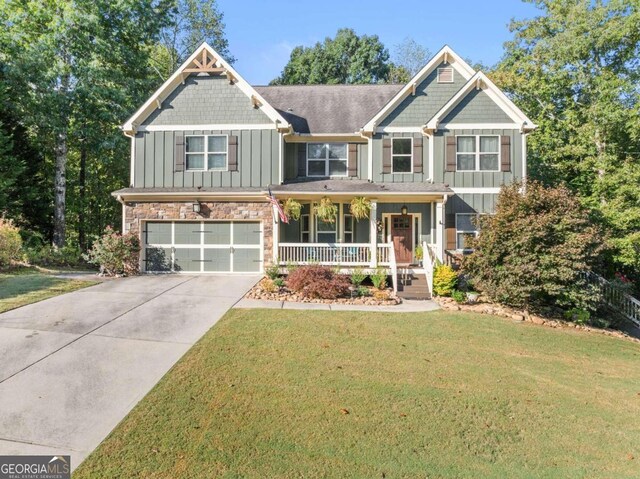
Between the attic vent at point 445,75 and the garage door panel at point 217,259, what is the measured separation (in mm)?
11284

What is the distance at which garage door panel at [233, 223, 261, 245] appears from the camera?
557 inches

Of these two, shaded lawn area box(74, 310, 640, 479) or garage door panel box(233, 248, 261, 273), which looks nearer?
shaded lawn area box(74, 310, 640, 479)

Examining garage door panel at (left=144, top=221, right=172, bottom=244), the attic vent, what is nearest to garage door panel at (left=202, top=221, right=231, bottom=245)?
garage door panel at (left=144, top=221, right=172, bottom=244)

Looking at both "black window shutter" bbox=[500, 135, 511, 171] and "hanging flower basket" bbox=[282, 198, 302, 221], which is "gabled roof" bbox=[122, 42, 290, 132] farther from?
"black window shutter" bbox=[500, 135, 511, 171]

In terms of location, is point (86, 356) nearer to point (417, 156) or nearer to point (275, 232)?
point (275, 232)

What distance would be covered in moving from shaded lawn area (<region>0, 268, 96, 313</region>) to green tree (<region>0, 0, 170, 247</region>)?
7.97m

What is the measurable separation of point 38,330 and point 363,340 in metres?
6.40

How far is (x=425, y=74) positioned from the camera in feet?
49.3

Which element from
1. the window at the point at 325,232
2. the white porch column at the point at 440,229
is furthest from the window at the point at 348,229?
the white porch column at the point at 440,229

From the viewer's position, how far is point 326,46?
37.5 m

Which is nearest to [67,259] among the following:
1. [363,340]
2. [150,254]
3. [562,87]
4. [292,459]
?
[150,254]

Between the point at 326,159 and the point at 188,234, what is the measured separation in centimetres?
645

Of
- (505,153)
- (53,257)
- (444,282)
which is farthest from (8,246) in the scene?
(505,153)

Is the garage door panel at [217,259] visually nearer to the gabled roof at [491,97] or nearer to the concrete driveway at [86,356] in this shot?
the concrete driveway at [86,356]
